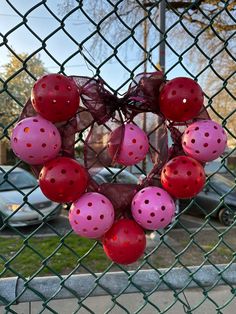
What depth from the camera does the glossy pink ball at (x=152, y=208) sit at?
1.06 meters

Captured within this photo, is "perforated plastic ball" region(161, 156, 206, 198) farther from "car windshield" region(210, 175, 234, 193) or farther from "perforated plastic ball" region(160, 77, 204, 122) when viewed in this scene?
"car windshield" region(210, 175, 234, 193)

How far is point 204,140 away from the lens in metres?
1.08

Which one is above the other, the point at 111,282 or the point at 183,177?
the point at 183,177

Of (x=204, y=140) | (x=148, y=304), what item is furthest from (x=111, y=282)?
(x=148, y=304)

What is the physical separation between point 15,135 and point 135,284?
731 mm

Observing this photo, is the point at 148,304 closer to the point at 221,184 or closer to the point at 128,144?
the point at 128,144

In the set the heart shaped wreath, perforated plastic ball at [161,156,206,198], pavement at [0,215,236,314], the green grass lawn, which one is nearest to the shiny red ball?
the heart shaped wreath

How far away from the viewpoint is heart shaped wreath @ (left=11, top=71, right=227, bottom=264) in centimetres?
98

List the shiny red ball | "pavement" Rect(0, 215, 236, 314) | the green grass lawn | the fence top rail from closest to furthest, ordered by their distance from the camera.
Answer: the shiny red ball → the fence top rail → "pavement" Rect(0, 215, 236, 314) → the green grass lawn

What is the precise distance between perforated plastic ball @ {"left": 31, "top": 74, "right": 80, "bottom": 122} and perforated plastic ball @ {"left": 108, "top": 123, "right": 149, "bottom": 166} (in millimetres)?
162

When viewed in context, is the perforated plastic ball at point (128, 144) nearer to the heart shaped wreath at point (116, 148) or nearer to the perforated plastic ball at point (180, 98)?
the heart shaped wreath at point (116, 148)

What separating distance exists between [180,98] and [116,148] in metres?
0.23

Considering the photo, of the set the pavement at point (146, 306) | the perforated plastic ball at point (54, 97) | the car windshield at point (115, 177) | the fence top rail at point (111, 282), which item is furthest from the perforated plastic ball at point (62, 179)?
the pavement at point (146, 306)

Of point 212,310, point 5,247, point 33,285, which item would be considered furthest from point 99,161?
point 5,247
